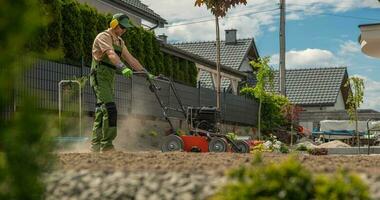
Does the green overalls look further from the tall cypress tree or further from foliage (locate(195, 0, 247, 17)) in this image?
the tall cypress tree

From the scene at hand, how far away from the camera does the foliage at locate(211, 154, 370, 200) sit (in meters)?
2.87

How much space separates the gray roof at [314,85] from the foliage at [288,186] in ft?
156

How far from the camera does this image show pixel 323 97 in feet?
167

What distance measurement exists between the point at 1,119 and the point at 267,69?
68.7ft

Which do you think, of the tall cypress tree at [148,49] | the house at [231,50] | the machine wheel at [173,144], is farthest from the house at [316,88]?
the machine wheel at [173,144]

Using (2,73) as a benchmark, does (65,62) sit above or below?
above

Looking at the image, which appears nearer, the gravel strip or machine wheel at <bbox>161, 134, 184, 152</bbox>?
the gravel strip

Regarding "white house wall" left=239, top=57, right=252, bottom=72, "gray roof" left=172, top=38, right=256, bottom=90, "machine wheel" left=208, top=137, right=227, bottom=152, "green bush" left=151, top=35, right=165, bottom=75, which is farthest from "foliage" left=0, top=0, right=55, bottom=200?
"white house wall" left=239, top=57, right=252, bottom=72

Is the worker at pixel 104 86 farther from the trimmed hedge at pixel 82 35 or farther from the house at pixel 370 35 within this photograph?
the house at pixel 370 35

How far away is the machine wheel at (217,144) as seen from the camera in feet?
38.6

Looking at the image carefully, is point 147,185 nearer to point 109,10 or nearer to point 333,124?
point 109,10

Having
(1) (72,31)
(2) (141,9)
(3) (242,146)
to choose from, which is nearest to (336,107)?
(2) (141,9)

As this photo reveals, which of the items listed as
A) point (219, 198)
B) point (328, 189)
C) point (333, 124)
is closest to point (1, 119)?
point (219, 198)

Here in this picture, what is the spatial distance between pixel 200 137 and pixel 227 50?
3689 cm
